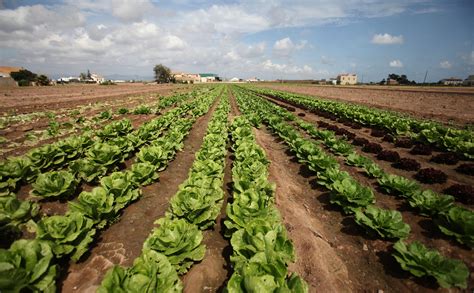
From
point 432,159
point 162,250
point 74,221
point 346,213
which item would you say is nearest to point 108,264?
point 74,221

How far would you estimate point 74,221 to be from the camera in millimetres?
4309

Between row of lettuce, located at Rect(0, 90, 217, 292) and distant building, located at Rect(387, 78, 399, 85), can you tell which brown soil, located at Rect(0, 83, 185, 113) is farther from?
distant building, located at Rect(387, 78, 399, 85)

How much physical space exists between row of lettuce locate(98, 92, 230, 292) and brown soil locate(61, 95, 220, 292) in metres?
0.74

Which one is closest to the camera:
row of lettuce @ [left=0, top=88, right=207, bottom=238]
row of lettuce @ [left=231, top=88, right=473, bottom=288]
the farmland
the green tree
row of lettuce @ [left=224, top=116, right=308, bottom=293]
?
row of lettuce @ [left=224, top=116, right=308, bottom=293]

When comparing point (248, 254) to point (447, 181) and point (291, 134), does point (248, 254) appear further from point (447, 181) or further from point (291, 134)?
point (291, 134)

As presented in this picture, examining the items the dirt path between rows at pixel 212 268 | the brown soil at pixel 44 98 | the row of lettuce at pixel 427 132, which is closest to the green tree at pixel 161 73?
the brown soil at pixel 44 98

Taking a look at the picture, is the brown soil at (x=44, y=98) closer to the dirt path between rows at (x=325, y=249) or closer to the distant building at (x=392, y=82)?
the dirt path between rows at (x=325, y=249)

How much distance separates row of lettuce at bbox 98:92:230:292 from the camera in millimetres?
3127

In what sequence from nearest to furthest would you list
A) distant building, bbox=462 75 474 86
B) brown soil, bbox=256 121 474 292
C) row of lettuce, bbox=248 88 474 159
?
brown soil, bbox=256 121 474 292
row of lettuce, bbox=248 88 474 159
distant building, bbox=462 75 474 86

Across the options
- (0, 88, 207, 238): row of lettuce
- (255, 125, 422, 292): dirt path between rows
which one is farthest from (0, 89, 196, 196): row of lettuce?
(255, 125, 422, 292): dirt path between rows

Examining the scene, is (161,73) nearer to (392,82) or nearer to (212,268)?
(392,82)

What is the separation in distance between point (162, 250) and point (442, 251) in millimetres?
5288

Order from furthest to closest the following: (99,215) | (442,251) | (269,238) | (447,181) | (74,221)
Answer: (447,181) → (99,215) → (442,251) → (74,221) → (269,238)

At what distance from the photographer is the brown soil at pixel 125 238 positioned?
4.15m
